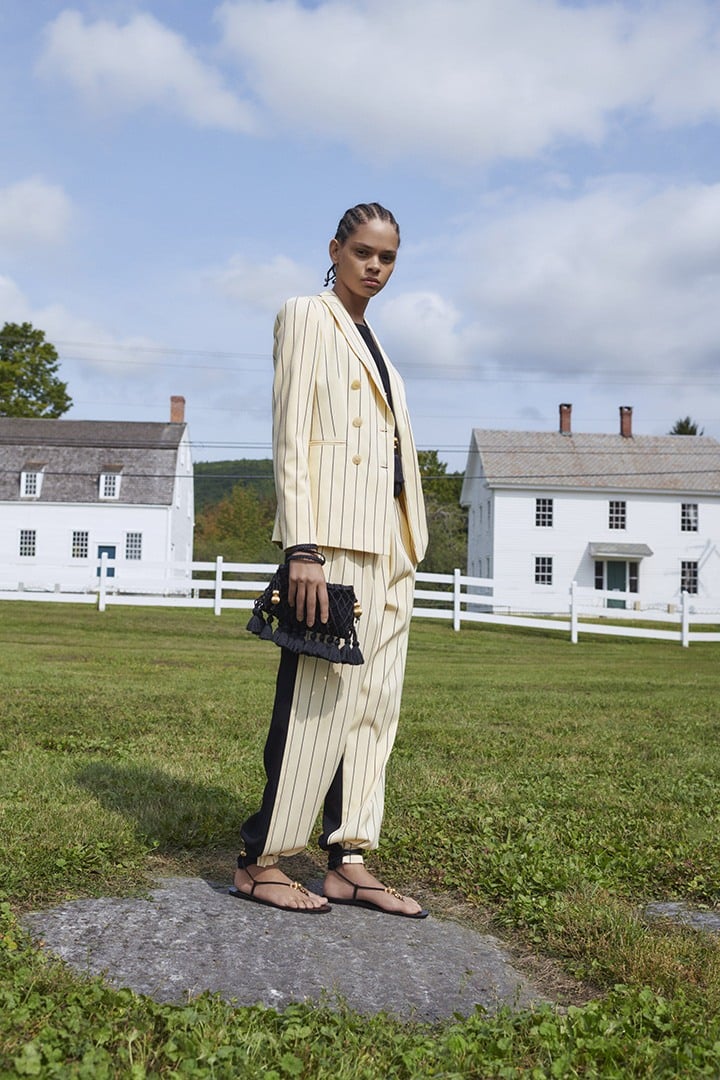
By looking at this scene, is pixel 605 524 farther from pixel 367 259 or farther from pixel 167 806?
pixel 367 259

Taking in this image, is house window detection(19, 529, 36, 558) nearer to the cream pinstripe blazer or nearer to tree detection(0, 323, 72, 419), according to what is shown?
tree detection(0, 323, 72, 419)

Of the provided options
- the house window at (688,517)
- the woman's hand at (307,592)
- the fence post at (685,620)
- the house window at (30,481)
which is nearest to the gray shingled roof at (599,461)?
the house window at (688,517)

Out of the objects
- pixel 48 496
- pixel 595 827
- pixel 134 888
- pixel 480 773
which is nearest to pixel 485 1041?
pixel 134 888

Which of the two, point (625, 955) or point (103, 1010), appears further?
point (625, 955)

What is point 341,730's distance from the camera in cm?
367

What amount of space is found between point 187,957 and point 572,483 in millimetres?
43147

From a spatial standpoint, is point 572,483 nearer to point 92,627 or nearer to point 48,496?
point 48,496

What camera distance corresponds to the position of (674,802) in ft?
17.8

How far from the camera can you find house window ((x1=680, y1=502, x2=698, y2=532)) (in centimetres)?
4553

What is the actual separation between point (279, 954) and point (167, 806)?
6.26 ft

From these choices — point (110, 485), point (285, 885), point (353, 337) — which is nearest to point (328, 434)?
point (353, 337)

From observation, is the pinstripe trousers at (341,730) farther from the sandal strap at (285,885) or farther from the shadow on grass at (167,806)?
the shadow on grass at (167,806)

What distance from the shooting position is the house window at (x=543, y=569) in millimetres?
44844

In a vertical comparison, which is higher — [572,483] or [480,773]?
[572,483]
